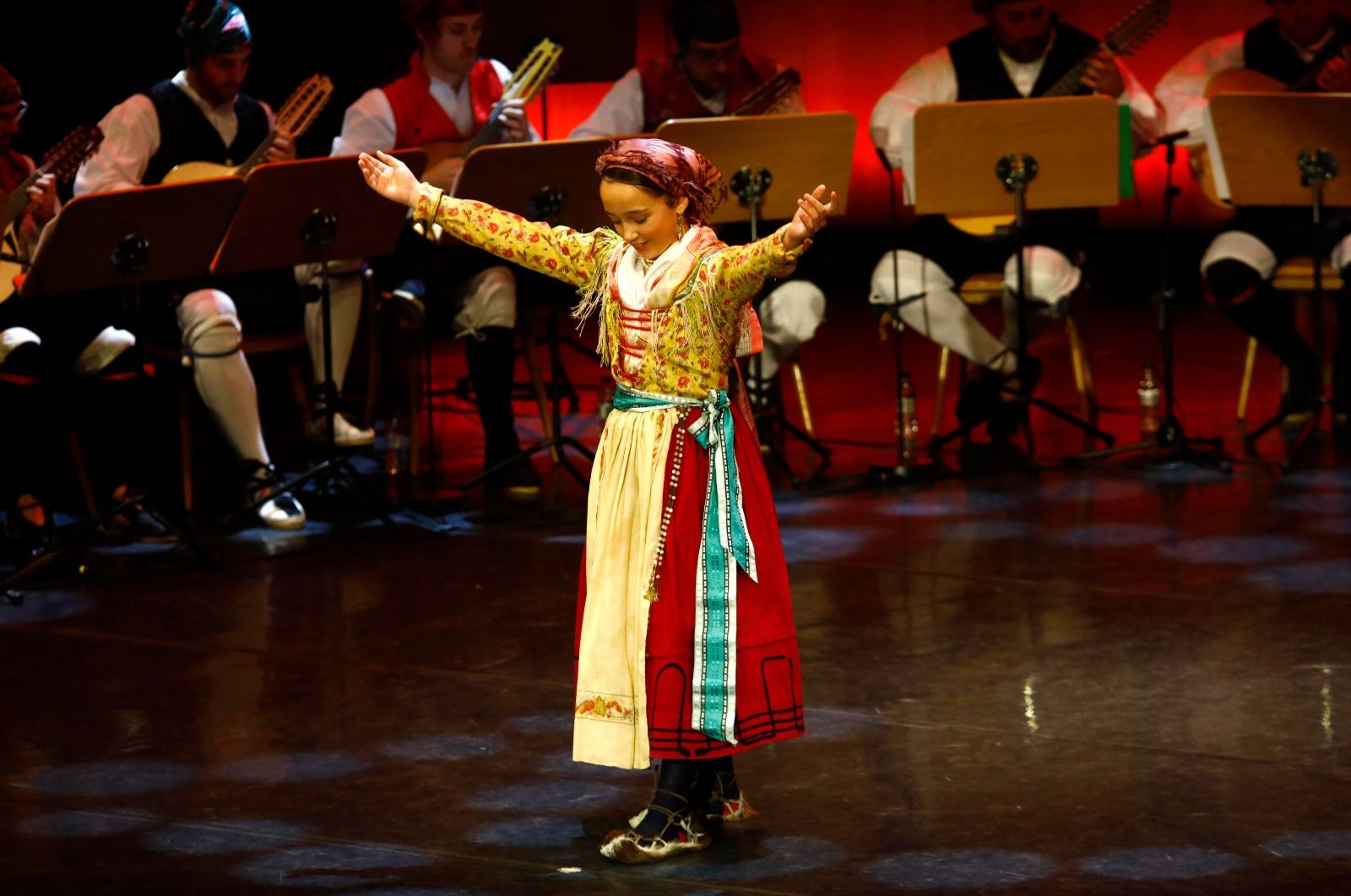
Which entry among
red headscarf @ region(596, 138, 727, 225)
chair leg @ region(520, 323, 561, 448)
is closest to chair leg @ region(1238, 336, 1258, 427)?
chair leg @ region(520, 323, 561, 448)

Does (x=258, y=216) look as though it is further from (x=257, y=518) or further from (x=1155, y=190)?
(x=1155, y=190)

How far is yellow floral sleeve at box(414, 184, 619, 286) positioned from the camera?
3.59 m

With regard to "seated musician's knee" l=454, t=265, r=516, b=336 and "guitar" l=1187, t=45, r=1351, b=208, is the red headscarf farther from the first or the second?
"guitar" l=1187, t=45, r=1351, b=208

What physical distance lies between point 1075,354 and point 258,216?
286 centimetres

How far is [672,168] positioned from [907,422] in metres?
3.47

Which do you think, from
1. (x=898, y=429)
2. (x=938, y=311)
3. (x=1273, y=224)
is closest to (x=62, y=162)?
(x=898, y=429)

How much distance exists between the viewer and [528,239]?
3588 mm

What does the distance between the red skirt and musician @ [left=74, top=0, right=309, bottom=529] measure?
2.94 meters

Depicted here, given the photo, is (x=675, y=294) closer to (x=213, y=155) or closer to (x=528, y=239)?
(x=528, y=239)

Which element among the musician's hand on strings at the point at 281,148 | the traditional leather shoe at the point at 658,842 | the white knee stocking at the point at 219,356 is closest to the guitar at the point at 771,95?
the musician's hand on strings at the point at 281,148

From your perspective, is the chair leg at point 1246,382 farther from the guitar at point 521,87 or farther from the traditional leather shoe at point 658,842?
the traditional leather shoe at point 658,842

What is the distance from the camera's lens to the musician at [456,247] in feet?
22.1

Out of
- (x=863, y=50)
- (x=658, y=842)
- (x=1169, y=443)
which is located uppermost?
(x=863, y=50)

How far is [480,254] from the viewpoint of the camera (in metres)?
6.82
